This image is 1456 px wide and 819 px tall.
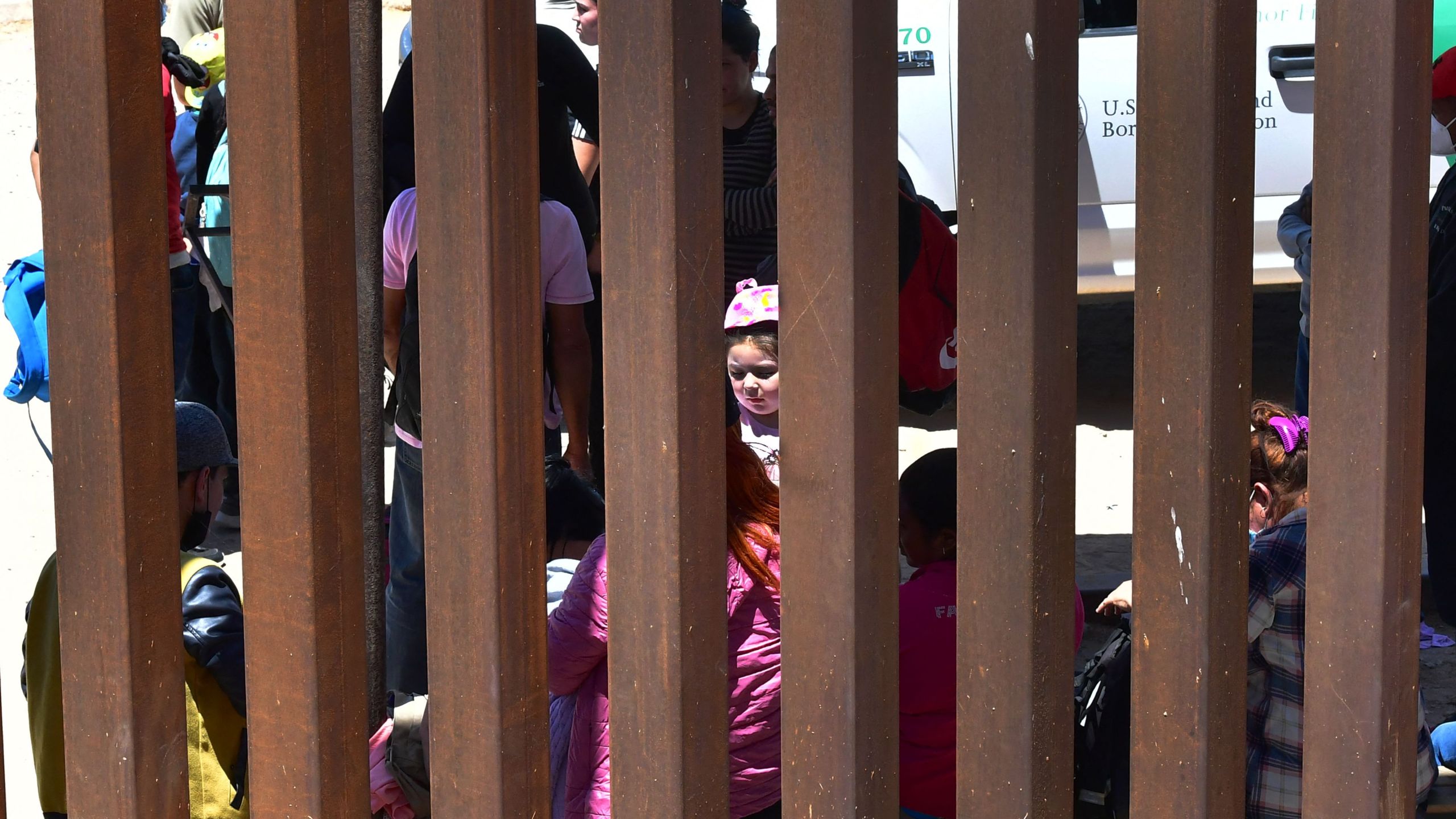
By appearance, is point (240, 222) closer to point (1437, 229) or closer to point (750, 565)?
point (750, 565)

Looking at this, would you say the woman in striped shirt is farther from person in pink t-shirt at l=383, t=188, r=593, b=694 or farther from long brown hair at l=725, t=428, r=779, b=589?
long brown hair at l=725, t=428, r=779, b=589

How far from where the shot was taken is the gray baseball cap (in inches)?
102

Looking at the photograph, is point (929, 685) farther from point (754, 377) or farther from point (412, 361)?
point (412, 361)

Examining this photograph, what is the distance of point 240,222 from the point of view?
1.50m

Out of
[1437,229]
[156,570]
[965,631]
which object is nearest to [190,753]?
[156,570]

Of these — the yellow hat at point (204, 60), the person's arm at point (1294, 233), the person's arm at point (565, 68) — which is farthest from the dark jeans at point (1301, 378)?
the yellow hat at point (204, 60)

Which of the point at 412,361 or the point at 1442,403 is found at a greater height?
the point at 412,361

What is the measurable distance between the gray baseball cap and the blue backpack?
1858 millimetres

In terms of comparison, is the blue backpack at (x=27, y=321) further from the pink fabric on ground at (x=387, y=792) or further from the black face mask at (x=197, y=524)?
the pink fabric on ground at (x=387, y=792)

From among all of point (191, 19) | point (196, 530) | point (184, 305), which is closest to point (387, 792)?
point (196, 530)

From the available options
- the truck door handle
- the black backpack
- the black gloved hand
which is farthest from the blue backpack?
the truck door handle

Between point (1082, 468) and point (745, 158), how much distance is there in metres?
2.06

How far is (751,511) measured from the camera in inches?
91.5

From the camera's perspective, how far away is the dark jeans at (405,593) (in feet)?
11.5
